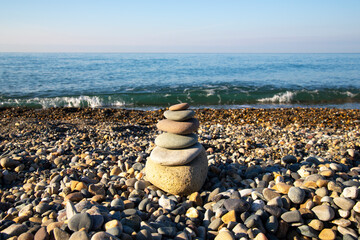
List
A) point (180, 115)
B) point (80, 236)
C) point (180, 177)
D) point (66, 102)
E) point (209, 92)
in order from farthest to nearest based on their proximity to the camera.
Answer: point (209, 92)
point (66, 102)
point (180, 115)
point (180, 177)
point (80, 236)

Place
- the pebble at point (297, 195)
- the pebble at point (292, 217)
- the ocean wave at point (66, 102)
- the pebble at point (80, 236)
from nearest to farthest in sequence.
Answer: the pebble at point (80, 236), the pebble at point (292, 217), the pebble at point (297, 195), the ocean wave at point (66, 102)

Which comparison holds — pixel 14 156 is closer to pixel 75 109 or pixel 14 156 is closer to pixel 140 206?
pixel 140 206

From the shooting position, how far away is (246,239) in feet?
8.97

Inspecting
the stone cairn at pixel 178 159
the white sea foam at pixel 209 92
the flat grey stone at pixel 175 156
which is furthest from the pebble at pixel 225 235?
the white sea foam at pixel 209 92

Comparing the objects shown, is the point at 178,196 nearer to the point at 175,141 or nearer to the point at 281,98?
the point at 175,141

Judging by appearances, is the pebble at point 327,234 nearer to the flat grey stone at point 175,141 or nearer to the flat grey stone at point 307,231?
the flat grey stone at point 307,231

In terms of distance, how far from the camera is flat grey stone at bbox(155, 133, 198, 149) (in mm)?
4074

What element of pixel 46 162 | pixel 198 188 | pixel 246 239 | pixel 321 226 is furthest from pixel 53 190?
pixel 321 226

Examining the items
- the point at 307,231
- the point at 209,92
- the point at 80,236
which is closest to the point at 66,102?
the point at 209,92

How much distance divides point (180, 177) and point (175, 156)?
33 centimetres

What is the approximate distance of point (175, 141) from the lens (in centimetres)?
410

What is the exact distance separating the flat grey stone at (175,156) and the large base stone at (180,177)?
0.32 ft

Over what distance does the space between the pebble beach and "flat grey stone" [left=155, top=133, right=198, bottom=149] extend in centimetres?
76

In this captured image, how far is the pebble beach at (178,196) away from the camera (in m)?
2.91
